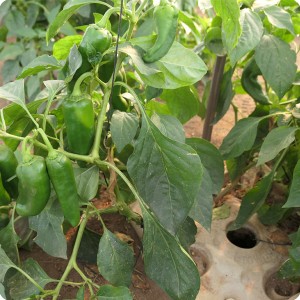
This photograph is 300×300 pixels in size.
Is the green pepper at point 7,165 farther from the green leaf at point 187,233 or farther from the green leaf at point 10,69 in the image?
the green leaf at point 10,69

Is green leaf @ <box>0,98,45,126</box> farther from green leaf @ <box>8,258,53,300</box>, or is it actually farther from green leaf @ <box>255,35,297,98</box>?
green leaf @ <box>255,35,297,98</box>

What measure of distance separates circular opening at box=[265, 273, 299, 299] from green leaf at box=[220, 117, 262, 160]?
0.35 meters

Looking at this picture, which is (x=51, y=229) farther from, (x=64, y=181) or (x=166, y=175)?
(x=166, y=175)

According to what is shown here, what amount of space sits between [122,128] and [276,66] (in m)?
0.50

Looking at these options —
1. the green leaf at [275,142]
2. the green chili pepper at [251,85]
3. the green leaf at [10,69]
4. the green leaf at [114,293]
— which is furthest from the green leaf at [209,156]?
the green leaf at [10,69]

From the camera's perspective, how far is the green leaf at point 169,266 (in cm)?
96

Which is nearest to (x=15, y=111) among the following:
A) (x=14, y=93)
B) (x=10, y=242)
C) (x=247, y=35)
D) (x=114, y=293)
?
(x=14, y=93)

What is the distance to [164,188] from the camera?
91cm

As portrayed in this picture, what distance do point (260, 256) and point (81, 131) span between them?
27.9 inches

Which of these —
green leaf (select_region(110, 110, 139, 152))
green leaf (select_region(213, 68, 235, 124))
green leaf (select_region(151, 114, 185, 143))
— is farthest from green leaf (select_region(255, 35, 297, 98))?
green leaf (select_region(110, 110, 139, 152))

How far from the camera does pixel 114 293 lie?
0.91m

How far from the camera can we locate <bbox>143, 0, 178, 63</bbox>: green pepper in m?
0.89

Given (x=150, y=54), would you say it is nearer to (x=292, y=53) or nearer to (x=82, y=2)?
(x=82, y=2)

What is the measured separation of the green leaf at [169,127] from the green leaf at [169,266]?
194 mm
